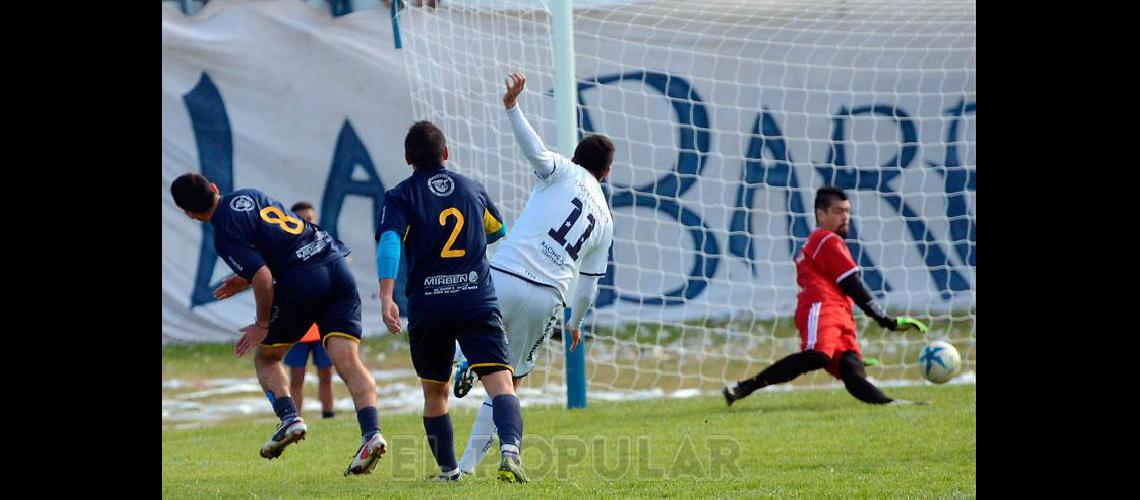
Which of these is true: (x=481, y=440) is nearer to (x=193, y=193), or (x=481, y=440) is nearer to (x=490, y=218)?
(x=490, y=218)

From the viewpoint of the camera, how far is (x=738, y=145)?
13.6 metres

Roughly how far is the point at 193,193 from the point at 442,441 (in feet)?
5.61

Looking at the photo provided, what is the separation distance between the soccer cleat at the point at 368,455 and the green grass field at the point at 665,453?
67mm

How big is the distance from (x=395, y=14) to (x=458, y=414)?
2.99 m

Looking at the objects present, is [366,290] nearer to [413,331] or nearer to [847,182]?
[847,182]

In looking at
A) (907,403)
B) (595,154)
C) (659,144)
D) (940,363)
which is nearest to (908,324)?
(907,403)

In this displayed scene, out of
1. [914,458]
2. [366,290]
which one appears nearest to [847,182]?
[366,290]

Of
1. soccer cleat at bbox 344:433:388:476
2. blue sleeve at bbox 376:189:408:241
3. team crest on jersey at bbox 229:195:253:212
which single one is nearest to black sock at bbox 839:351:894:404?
soccer cleat at bbox 344:433:388:476

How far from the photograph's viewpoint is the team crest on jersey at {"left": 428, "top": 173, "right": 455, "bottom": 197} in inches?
232

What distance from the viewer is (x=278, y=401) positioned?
6.59m

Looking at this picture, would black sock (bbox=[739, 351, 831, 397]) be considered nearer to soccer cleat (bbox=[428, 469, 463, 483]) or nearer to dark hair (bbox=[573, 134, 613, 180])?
dark hair (bbox=[573, 134, 613, 180])

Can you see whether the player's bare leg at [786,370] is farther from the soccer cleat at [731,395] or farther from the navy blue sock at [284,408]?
the navy blue sock at [284,408]

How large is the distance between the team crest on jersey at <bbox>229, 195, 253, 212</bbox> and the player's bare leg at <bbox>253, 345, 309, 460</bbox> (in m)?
0.74

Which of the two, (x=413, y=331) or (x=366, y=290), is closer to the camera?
(x=413, y=331)
